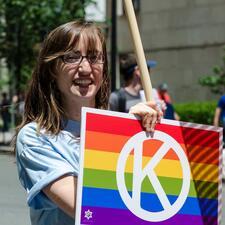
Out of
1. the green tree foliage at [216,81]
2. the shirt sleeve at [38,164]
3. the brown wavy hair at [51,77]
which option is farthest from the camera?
the green tree foliage at [216,81]

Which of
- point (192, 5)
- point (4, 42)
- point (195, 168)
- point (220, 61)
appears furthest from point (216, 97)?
point (195, 168)

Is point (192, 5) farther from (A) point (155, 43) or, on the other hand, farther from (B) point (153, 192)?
(B) point (153, 192)

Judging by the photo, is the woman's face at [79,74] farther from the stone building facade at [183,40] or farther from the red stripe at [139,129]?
the stone building facade at [183,40]

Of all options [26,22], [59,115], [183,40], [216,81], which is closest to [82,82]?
[59,115]

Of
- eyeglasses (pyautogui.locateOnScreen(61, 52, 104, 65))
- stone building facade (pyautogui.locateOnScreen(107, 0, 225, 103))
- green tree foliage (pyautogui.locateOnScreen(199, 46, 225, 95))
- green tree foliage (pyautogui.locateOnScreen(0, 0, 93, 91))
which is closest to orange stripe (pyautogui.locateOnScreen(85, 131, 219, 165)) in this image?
eyeglasses (pyautogui.locateOnScreen(61, 52, 104, 65))

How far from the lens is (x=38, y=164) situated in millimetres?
2760

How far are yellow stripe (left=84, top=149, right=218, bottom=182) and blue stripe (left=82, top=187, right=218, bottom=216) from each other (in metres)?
0.07

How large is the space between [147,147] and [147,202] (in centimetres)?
18

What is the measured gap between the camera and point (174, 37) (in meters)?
29.3

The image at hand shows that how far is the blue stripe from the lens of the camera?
2738 mm

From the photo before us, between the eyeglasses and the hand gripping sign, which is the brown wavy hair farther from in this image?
the hand gripping sign

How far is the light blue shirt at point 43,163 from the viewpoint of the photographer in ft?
8.97

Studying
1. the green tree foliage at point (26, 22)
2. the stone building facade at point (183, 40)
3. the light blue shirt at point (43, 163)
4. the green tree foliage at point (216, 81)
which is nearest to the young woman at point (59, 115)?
the light blue shirt at point (43, 163)

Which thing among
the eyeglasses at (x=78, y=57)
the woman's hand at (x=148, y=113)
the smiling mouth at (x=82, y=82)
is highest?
the eyeglasses at (x=78, y=57)
